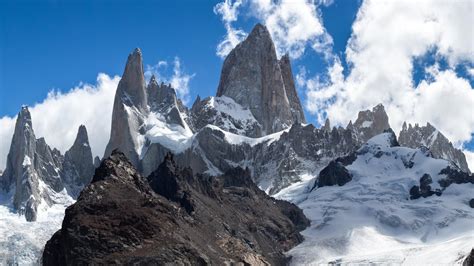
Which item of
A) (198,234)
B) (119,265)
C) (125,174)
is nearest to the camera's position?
(119,265)

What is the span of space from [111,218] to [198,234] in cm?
4134

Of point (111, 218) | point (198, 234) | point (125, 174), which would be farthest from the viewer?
point (198, 234)

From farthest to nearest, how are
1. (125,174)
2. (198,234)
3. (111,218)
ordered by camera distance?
(198,234)
(125,174)
(111,218)

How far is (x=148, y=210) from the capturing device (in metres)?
160

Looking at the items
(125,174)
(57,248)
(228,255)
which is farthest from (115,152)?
(57,248)

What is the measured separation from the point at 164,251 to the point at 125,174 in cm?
3127

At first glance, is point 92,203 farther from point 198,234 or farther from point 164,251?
point 198,234

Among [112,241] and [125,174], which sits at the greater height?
[125,174]

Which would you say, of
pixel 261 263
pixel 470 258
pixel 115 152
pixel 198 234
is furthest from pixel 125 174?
pixel 470 258

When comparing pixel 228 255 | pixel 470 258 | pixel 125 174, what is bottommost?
pixel 470 258

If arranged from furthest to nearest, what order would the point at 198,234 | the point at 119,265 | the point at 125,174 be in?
the point at 198,234
the point at 125,174
the point at 119,265

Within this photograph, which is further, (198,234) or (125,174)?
(198,234)

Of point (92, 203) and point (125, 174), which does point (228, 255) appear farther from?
point (92, 203)

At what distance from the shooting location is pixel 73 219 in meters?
150
